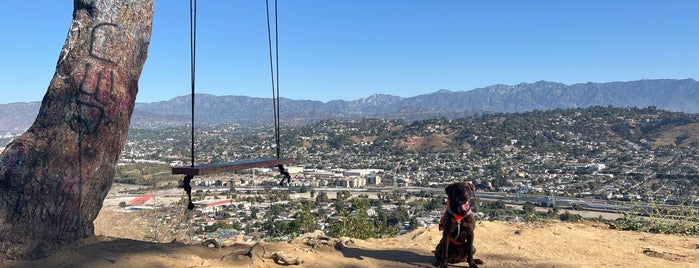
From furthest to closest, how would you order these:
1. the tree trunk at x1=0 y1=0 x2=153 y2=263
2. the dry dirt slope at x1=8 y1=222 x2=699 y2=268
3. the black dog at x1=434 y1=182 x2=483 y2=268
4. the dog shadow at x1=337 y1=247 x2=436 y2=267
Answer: the dog shadow at x1=337 y1=247 x2=436 y2=267
the black dog at x1=434 y1=182 x2=483 y2=268
the dry dirt slope at x1=8 y1=222 x2=699 y2=268
the tree trunk at x1=0 y1=0 x2=153 y2=263

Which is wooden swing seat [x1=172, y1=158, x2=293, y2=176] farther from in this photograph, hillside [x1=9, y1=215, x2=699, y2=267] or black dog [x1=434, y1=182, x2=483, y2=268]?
black dog [x1=434, y1=182, x2=483, y2=268]

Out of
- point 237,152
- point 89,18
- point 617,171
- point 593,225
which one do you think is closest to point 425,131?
point 237,152

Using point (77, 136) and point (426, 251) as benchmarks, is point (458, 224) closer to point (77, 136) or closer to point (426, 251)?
point (426, 251)

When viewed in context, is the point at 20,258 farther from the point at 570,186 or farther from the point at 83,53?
the point at 570,186

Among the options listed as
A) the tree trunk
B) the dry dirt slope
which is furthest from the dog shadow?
the tree trunk

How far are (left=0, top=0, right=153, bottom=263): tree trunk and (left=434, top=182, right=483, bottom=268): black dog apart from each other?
12.0 ft

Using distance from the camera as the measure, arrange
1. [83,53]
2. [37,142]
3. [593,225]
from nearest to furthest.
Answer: [37,142] < [83,53] < [593,225]

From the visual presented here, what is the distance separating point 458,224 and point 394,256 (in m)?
0.95

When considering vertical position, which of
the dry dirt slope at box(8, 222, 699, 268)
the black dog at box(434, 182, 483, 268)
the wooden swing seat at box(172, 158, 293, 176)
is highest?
the wooden swing seat at box(172, 158, 293, 176)

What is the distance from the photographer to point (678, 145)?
156 ft

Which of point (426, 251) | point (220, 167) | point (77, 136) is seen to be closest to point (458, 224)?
point (426, 251)

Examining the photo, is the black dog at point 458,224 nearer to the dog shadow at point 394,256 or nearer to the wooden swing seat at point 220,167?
the dog shadow at point 394,256

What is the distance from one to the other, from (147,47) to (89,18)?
661 millimetres

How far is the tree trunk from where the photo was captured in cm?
443
